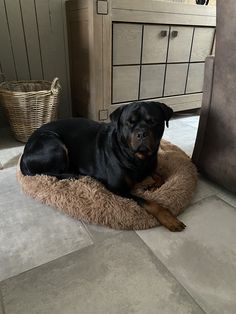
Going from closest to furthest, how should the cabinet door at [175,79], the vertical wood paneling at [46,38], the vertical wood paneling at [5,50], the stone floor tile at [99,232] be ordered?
the stone floor tile at [99,232], the vertical wood paneling at [5,50], the vertical wood paneling at [46,38], the cabinet door at [175,79]

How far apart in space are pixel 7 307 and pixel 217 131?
1299 millimetres

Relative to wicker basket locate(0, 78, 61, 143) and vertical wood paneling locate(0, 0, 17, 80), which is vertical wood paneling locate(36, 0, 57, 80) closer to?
vertical wood paneling locate(0, 0, 17, 80)

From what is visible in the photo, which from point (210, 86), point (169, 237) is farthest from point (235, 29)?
point (169, 237)

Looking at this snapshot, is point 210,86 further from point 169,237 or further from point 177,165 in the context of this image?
point 169,237

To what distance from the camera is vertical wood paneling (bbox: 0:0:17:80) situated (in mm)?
2232

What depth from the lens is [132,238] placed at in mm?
1188

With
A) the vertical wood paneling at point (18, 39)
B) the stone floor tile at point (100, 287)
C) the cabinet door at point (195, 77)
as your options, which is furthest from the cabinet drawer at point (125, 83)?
the stone floor tile at point (100, 287)

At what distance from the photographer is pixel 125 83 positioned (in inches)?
91.7

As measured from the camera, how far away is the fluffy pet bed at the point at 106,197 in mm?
1250

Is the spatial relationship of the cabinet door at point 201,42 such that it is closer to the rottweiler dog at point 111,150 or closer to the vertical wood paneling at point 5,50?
the rottweiler dog at point 111,150

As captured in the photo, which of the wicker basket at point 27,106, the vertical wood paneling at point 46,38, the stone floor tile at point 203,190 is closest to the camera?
the stone floor tile at point 203,190

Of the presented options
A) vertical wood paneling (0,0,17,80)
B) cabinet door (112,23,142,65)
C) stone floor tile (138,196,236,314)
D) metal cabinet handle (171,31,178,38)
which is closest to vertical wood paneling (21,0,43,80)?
vertical wood paneling (0,0,17,80)

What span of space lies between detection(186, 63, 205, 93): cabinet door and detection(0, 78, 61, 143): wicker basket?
4.54ft

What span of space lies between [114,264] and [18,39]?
217 cm
